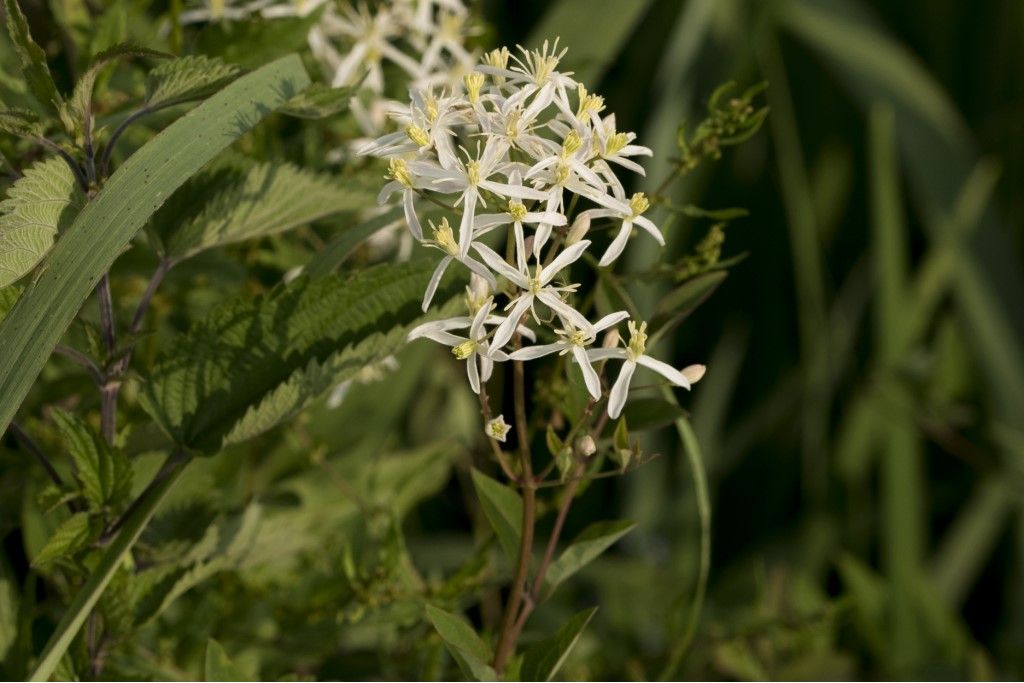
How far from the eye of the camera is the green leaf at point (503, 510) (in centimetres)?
55

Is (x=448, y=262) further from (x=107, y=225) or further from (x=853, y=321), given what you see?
(x=853, y=321)

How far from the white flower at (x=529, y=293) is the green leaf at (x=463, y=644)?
132mm

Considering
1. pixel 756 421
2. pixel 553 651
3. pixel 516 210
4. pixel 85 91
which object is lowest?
pixel 756 421

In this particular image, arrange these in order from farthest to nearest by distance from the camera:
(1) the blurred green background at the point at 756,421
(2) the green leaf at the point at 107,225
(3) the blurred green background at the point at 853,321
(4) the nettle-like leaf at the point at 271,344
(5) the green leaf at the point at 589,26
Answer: (3) the blurred green background at the point at 853,321 < (5) the green leaf at the point at 589,26 < (1) the blurred green background at the point at 756,421 < (4) the nettle-like leaf at the point at 271,344 < (2) the green leaf at the point at 107,225

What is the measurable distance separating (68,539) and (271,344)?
14 cm

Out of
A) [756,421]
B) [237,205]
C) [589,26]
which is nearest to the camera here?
[237,205]

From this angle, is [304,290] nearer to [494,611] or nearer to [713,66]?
[494,611]

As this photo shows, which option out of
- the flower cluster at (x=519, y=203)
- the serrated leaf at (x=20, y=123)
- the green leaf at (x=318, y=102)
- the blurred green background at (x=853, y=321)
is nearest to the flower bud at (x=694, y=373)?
the flower cluster at (x=519, y=203)

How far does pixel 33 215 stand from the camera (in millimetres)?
483

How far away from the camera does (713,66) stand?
1.72m

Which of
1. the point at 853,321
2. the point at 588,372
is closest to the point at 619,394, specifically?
the point at 588,372

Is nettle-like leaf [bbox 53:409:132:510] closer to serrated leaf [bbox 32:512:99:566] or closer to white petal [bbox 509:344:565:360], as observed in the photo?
serrated leaf [bbox 32:512:99:566]

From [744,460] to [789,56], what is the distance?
0.78 meters

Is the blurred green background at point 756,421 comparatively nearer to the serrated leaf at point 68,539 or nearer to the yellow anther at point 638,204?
the serrated leaf at point 68,539
